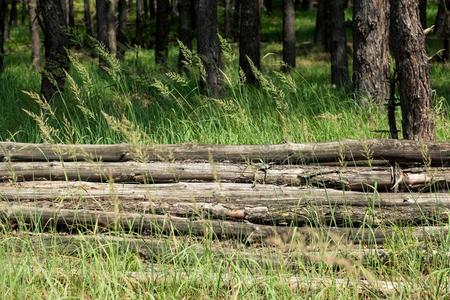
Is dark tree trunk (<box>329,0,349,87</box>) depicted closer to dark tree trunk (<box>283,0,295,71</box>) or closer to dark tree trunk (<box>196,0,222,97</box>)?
→ dark tree trunk (<box>283,0,295,71</box>)

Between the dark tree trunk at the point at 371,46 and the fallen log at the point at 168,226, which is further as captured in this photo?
the dark tree trunk at the point at 371,46

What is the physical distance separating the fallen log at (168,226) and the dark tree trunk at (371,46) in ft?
17.2

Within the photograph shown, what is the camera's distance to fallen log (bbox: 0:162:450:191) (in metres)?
4.96

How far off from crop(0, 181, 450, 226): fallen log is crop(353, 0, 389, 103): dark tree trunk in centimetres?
486

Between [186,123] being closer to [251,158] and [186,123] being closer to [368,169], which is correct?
[251,158]

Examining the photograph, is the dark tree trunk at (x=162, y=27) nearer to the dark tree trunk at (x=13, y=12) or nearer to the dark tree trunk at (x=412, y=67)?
the dark tree trunk at (x=412, y=67)

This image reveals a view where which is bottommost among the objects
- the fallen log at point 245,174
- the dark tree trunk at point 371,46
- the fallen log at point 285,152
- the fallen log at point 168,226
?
the fallen log at point 168,226

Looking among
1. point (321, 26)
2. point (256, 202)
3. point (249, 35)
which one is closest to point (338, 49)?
point (249, 35)

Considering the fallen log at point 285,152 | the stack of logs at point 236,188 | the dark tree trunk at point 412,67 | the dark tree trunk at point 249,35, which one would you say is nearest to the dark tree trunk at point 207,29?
the dark tree trunk at point 249,35

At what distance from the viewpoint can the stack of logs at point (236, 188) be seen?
4504mm

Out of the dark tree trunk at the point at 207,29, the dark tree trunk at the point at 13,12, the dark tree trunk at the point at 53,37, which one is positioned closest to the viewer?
the dark tree trunk at the point at 53,37

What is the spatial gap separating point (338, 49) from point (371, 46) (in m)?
4.71

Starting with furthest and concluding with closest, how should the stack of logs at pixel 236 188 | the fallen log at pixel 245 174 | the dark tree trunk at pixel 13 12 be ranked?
1. the dark tree trunk at pixel 13 12
2. the fallen log at pixel 245 174
3. the stack of logs at pixel 236 188

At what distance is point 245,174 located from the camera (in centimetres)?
517
